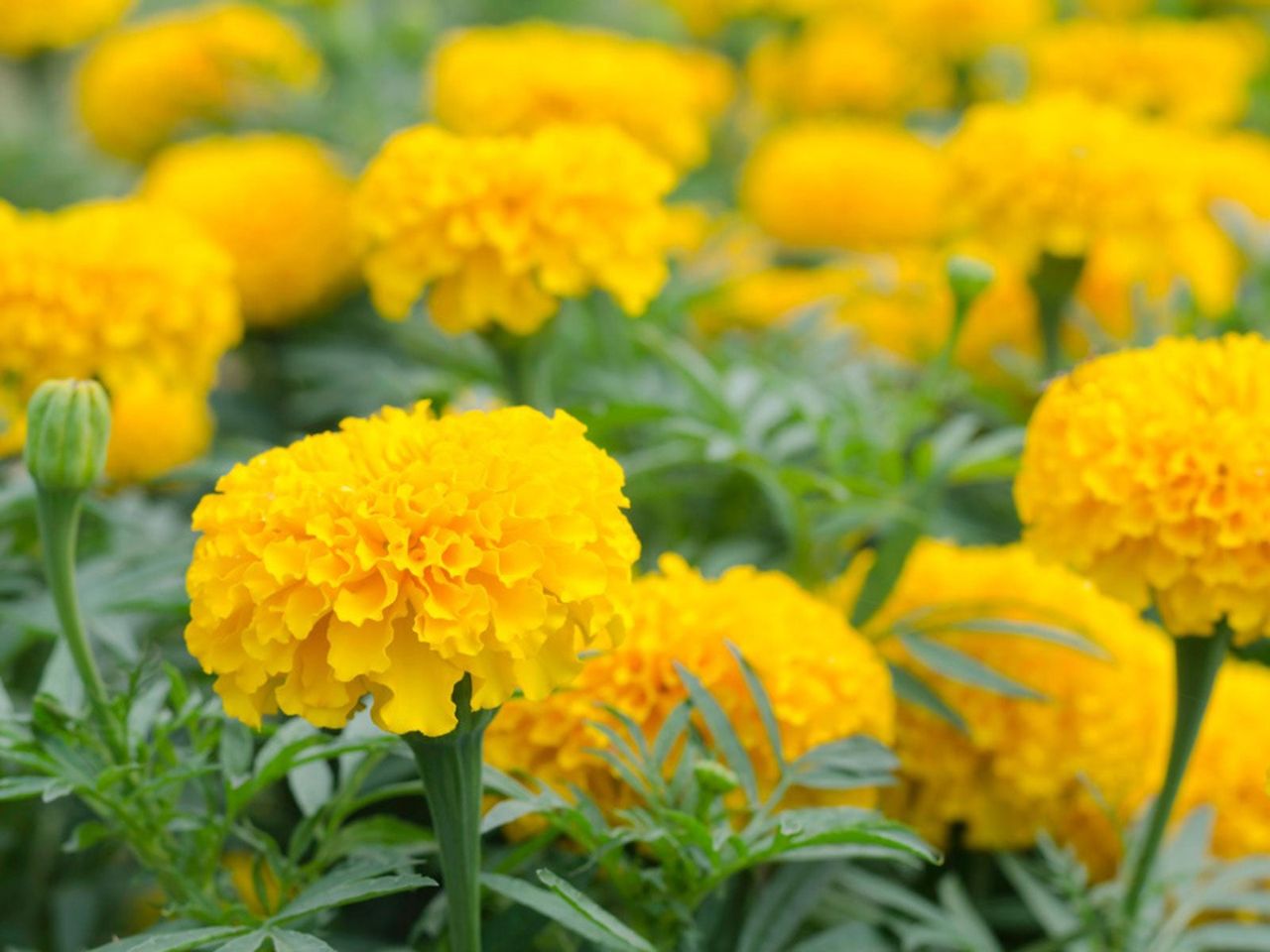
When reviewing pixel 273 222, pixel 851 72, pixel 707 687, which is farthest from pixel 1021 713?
pixel 851 72

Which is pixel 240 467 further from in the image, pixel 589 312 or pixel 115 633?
pixel 589 312

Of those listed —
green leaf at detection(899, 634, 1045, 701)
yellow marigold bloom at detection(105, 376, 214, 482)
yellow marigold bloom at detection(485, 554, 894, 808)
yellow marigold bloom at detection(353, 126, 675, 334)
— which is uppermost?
yellow marigold bloom at detection(353, 126, 675, 334)

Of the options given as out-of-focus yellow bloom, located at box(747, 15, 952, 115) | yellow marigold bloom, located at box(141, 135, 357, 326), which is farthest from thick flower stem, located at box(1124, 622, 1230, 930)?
out-of-focus yellow bloom, located at box(747, 15, 952, 115)

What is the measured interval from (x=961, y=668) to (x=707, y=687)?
151mm

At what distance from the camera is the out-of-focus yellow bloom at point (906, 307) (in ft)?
4.35

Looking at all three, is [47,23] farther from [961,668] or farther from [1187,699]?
[1187,699]

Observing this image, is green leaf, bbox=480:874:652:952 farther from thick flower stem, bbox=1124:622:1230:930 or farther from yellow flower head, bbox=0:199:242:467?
yellow flower head, bbox=0:199:242:467

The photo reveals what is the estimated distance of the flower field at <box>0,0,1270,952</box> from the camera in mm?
602

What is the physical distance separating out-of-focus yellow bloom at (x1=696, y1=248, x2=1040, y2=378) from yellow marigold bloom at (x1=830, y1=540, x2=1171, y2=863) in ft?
1.30

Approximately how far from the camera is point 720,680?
2.54ft

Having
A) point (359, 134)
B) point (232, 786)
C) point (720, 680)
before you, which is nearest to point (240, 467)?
point (232, 786)

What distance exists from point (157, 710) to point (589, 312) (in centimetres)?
54

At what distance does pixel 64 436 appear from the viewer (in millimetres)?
702

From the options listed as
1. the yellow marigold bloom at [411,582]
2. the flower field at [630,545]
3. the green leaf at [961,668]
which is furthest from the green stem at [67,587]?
the green leaf at [961,668]
